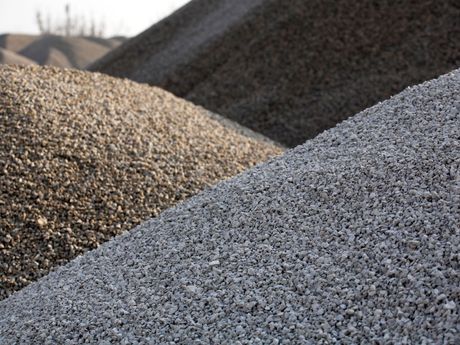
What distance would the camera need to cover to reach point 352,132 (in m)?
5.10

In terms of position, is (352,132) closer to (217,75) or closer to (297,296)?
(297,296)

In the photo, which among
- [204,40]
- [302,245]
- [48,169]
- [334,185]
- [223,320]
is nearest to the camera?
[223,320]

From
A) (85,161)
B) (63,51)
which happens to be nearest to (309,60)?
(85,161)

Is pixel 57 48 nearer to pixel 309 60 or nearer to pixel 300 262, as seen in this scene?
pixel 309 60

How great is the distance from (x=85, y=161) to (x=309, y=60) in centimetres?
546

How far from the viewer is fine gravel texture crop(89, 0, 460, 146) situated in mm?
9805

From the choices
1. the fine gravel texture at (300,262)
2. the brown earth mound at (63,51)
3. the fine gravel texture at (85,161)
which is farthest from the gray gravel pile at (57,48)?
the fine gravel texture at (300,262)

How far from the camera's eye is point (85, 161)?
624 centimetres

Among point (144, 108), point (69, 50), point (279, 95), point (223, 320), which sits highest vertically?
point (223, 320)

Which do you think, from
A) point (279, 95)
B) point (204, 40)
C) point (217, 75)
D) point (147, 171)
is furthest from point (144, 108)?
point (204, 40)

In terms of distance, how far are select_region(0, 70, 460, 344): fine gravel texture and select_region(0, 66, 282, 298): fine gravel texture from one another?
74 centimetres

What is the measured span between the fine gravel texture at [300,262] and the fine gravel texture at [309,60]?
4747 mm

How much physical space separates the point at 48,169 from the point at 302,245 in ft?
10.1

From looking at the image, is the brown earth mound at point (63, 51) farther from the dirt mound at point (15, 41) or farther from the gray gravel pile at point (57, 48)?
the dirt mound at point (15, 41)
